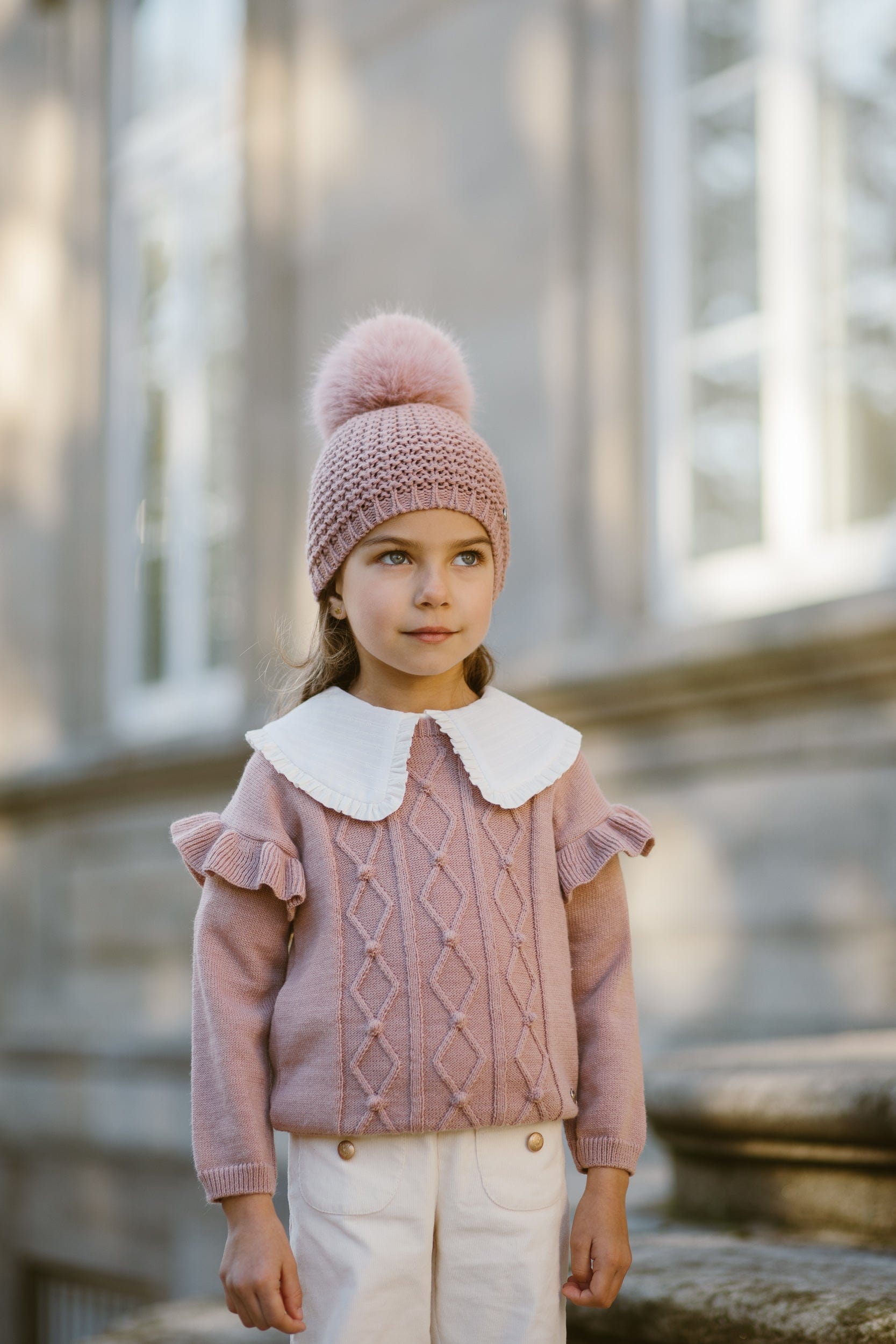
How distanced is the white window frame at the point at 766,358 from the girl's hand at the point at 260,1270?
2.35 metres

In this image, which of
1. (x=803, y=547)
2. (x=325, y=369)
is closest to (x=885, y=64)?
(x=803, y=547)

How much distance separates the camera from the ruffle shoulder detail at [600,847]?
5.75ft

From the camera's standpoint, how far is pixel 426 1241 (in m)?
1.62

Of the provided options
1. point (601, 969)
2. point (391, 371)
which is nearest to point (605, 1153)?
point (601, 969)

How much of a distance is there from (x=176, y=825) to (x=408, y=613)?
1.21ft

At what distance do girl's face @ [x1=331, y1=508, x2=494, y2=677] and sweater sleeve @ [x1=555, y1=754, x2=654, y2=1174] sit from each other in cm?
22

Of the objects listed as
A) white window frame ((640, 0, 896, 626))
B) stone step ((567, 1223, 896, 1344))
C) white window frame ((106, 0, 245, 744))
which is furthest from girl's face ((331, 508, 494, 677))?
white window frame ((106, 0, 245, 744))

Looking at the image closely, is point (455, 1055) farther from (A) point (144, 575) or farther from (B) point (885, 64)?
(A) point (144, 575)

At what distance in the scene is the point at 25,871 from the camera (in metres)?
6.47

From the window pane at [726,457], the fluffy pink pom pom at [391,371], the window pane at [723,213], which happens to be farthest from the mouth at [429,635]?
the window pane at [723,213]

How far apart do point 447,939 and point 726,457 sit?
106 inches

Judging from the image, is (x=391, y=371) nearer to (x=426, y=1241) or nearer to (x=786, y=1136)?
(x=426, y=1241)

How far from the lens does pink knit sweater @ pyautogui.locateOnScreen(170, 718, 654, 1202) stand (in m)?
1.63

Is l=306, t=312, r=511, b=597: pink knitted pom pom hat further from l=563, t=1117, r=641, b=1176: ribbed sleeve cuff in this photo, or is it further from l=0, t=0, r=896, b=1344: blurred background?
l=0, t=0, r=896, b=1344: blurred background
